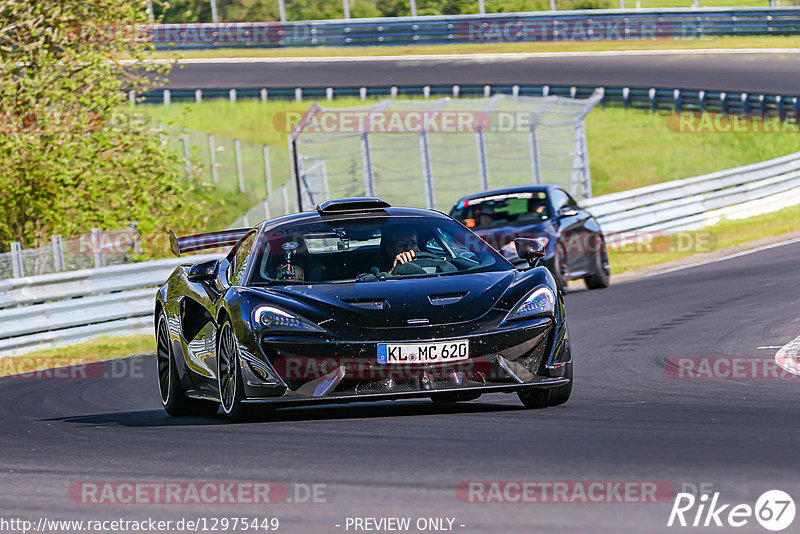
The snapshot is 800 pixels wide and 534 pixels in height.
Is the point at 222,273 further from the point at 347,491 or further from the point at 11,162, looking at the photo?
the point at 11,162

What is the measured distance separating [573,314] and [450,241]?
7.06 meters

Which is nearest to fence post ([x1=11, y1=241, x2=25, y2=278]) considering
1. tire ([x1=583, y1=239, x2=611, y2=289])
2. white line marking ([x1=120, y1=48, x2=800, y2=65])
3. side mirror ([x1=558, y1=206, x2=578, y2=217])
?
side mirror ([x1=558, y1=206, x2=578, y2=217])

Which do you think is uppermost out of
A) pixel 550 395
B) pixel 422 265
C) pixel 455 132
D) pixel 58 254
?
pixel 422 265

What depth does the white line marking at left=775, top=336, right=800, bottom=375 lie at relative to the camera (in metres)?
10.5

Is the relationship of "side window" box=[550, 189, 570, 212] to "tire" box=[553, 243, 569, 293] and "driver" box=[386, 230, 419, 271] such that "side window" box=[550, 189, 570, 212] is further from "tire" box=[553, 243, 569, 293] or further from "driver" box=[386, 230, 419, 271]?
"driver" box=[386, 230, 419, 271]

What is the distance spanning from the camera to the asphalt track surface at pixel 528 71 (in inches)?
1705

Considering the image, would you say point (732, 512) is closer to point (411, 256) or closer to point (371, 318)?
point (371, 318)

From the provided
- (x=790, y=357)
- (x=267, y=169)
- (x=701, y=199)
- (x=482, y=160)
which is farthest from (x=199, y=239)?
(x=267, y=169)

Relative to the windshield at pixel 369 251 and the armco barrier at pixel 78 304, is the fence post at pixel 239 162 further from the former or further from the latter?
the windshield at pixel 369 251

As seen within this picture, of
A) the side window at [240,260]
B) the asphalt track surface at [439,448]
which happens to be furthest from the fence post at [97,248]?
the side window at [240,260]

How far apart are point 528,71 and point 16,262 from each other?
32217 millimetres

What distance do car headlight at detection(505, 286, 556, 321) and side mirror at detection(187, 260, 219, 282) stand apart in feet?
7.34

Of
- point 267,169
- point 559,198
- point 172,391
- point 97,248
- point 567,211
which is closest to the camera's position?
point 172,391

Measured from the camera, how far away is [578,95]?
4228 cm
